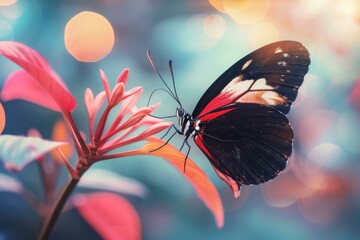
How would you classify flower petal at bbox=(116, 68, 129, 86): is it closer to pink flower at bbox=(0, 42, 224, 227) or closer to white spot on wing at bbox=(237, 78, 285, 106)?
pink flower at bbox=(0, 42, 224, 227)

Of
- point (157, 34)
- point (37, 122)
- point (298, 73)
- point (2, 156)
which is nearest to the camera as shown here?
point (2, 156)

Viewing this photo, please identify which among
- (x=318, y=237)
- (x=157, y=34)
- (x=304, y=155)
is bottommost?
(x=318, y=237)

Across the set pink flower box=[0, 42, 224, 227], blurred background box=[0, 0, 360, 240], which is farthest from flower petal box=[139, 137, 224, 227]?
blurred background box=[0, 0, 360, 240]

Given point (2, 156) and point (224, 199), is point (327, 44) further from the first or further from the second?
point (2, 156)

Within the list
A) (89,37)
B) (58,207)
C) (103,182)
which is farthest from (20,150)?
(89,37)

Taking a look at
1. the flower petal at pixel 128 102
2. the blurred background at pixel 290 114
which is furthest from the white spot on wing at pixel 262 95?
the blurred background at pixel 290 114

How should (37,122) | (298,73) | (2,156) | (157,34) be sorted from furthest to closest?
(157,34) → (37,122) → (298,73) → (2,156)

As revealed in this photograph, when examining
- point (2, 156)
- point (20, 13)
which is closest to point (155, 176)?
point (20, 13)
